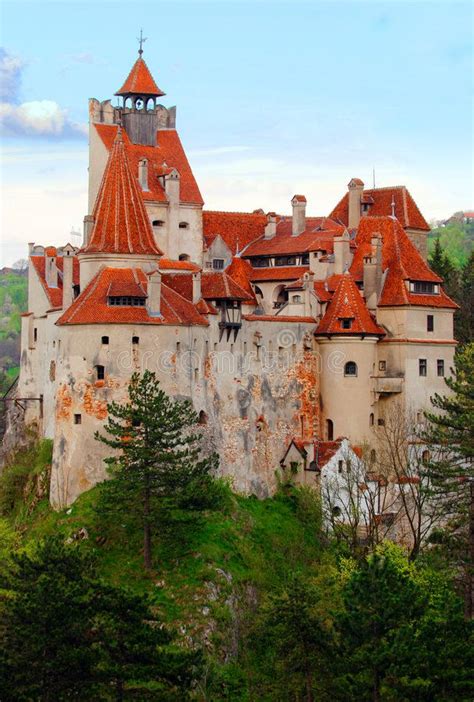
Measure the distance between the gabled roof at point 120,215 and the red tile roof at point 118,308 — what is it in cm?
146

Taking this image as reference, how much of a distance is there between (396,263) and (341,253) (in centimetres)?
327

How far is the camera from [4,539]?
3364 inches

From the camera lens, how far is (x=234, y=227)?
10244cm

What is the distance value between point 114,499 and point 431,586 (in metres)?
16.1

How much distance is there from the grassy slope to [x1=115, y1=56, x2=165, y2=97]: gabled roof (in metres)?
22.7

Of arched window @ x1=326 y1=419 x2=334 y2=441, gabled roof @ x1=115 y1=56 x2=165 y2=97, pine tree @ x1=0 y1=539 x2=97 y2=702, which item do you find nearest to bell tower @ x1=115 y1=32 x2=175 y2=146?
gabled roof @ x1=115 y1=56 x2=165 y2=97

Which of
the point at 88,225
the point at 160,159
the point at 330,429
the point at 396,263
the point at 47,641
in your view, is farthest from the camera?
the point at 160,159

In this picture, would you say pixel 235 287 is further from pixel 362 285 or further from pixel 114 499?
pixel 114 499

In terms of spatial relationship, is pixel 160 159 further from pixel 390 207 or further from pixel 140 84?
pixel 390 207

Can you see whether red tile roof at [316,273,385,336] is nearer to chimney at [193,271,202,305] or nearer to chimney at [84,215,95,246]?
chimney at [193,271,202,305]

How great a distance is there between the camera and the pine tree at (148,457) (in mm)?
80812

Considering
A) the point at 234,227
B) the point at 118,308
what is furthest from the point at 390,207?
the point at 118,308

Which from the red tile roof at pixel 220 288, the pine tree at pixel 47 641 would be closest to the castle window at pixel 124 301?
the red tile roof at pixel 220 288

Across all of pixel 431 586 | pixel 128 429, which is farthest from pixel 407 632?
pixel 128 429
